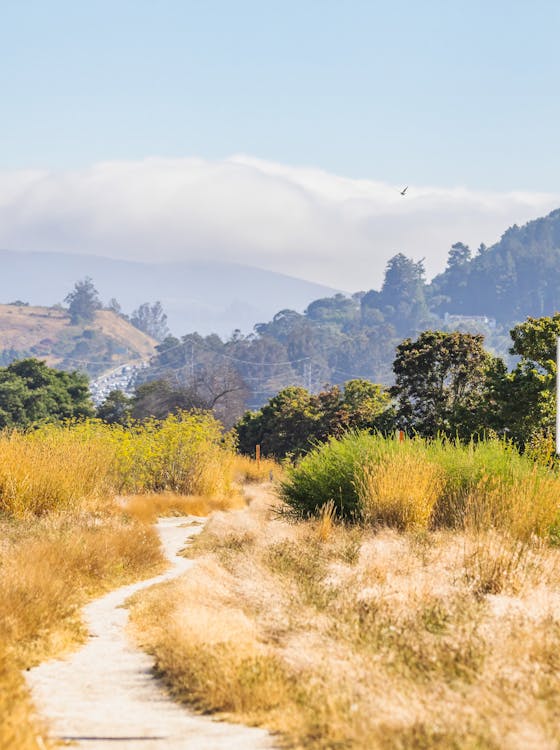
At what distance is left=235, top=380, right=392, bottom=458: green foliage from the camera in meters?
58.1

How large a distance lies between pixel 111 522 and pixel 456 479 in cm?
647

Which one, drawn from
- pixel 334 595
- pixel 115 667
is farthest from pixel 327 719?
pixel 334 595

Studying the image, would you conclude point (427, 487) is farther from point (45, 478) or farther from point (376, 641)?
point (376, 641)

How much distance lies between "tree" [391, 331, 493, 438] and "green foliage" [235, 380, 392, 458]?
497 inches

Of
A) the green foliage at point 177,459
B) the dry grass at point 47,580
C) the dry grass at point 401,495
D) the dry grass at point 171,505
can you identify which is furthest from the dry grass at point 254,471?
the dry grass at point 401,495

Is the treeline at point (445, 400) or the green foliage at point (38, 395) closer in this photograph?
the treeline at point (445, 400)

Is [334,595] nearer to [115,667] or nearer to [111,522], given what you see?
[115,667]

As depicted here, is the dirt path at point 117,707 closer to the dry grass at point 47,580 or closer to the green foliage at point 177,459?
the dry grass at point 47,580

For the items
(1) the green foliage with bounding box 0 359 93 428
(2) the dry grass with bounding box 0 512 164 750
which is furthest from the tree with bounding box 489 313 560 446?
(1) the green foliage with bounding box 0 359 93 428

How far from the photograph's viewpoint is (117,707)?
24.7 feet

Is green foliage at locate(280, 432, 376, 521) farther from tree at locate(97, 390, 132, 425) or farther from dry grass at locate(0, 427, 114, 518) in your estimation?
tree at locate(97, 390, 132, 425)

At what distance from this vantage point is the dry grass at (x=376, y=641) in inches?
249

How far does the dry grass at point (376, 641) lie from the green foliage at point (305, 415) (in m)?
43.4

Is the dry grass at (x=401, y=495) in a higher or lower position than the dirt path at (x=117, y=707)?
higher
